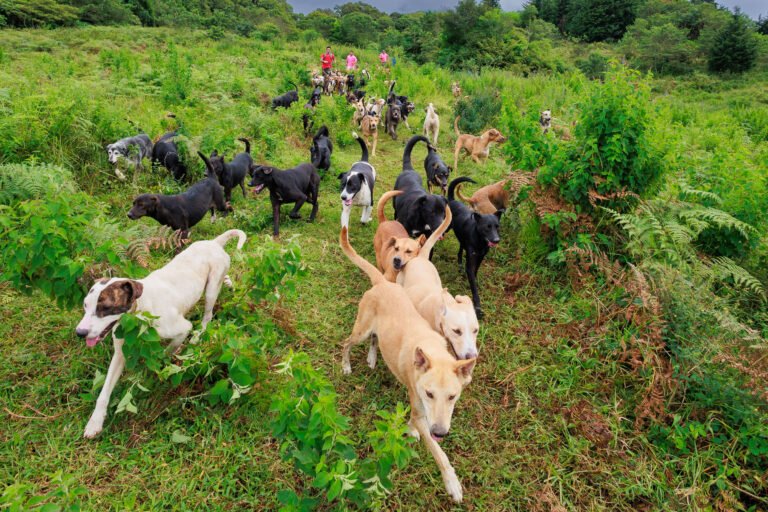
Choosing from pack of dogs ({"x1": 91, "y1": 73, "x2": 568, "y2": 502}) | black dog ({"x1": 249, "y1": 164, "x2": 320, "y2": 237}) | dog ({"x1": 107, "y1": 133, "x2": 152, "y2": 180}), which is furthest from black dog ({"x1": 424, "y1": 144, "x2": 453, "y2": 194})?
dog ({"x1": 107, "y1": 133, "x2": 152, "y2": 180})

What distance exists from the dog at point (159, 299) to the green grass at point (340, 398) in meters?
0.32

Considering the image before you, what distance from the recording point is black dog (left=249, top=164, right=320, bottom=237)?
6.38m

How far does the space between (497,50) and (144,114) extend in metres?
28.8

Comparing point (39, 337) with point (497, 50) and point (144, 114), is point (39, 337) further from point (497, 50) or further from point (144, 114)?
point (497, 50)

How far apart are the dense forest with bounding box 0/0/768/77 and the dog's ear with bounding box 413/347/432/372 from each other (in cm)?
2606

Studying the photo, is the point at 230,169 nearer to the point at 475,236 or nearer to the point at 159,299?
the point at 159,299

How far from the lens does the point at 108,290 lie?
2793mm

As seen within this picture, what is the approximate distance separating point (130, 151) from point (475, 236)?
555cm

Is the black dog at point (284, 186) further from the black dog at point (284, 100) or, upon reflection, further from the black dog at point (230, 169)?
the black dog at point (284, 100)

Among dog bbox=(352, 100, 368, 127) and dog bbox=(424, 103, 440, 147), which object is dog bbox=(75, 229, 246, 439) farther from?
dog bbox=(352, 100, 368, 127)

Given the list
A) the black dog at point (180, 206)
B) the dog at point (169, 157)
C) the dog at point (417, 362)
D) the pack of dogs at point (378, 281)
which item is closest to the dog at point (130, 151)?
the pack of dogs at point (378, 281)

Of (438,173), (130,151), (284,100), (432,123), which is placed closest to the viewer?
(130,151)

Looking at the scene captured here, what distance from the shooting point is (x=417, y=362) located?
2.84m

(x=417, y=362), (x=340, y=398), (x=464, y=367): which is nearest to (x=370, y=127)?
(x=340, y=398)
